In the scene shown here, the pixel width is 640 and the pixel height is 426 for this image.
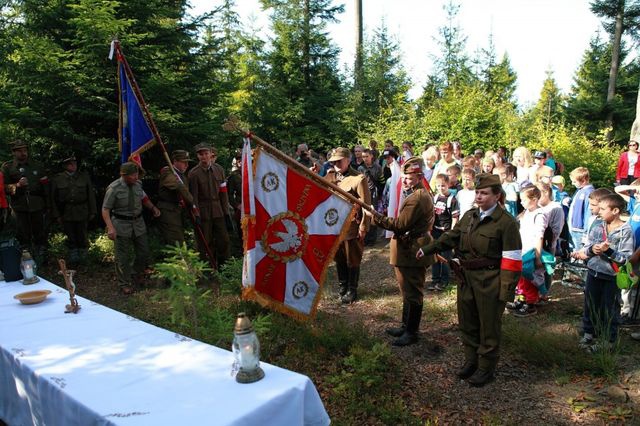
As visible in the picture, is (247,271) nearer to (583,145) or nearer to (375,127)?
(583,145)

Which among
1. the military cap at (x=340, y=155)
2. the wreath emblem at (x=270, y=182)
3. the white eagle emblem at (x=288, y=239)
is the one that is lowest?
the white eagle emblem at (x=288, y=239)

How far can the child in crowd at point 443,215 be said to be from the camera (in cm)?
726

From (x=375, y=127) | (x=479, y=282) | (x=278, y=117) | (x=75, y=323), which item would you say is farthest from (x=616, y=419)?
(x=278, y=117)

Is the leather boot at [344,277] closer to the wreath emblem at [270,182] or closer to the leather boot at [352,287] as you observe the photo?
the leather boot at [352,287]

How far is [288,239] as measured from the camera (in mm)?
5121

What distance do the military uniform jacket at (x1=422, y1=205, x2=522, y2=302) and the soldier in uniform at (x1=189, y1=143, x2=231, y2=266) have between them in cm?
460

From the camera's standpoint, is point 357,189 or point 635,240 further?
point 357,189

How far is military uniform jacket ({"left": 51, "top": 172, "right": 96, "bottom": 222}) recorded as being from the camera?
8.48 meters

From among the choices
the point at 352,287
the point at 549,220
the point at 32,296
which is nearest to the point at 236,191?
the point at 352,287

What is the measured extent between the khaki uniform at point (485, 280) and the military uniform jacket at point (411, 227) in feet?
1.93

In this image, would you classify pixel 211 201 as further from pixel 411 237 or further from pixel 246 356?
pixel 246 356

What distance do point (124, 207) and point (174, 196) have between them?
2.62 feet

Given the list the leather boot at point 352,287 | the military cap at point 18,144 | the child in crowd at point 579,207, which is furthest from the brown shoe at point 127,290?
the child in crowd at point 579,207

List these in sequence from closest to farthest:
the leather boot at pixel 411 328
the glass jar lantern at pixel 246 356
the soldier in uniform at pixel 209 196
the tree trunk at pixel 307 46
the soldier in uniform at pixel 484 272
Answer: the glass jar lantern at pixel 246 356, the soldier in uniform at pixel 484 272, the leather boot at pixel 411 328, the soldier in uniform at pixel 209 196, the tree trunk at pixel 307 46
